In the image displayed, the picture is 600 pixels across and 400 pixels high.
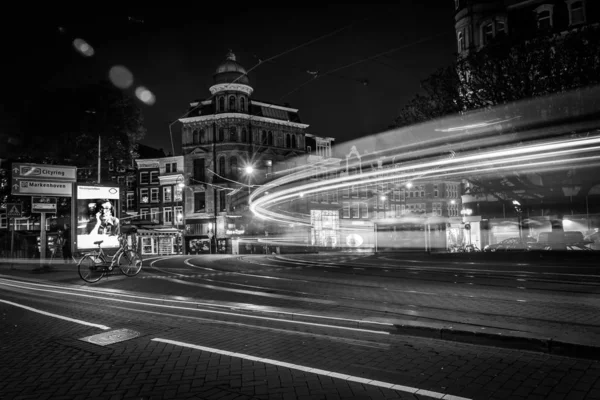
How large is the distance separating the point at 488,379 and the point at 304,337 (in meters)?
3.00

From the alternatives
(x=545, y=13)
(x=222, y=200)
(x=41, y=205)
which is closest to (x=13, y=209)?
(x=41, y=205)

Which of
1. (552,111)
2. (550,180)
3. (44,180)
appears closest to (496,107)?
(552,111)

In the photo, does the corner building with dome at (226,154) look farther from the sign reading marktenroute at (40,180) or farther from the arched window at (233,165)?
the sign reading marktenroute at (40,180)

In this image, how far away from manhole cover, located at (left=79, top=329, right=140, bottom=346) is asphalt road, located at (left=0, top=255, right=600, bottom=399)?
51mm

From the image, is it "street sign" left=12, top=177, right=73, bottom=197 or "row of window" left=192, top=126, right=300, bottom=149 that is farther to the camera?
"row of window" left=192, top=126, right=300, bottom=149

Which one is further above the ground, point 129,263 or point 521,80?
point 521,80

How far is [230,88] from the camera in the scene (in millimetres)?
55375

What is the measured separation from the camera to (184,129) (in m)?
58.3

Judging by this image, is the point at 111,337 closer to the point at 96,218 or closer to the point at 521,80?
the point at 96,218

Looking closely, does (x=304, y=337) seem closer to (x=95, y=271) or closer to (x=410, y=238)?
(x=95, y=271)

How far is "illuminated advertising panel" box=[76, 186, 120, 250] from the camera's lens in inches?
700

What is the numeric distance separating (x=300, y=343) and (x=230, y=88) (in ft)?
171

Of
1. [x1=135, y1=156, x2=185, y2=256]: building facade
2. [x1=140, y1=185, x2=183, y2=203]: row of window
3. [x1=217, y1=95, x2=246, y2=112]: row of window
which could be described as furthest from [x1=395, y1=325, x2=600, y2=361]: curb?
[x1=140, y1=185, x2=183, y2=203]: row of window

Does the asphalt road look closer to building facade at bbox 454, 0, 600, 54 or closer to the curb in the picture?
the curb
